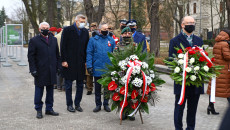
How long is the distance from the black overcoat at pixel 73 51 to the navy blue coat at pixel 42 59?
1.34 feet

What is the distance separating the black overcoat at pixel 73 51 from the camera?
296 inches

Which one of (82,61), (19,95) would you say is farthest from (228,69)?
(19,95)

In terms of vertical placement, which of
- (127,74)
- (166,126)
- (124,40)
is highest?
(124,40)

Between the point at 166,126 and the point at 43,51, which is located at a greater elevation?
the point at 43,51

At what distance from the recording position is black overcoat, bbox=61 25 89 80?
24.7ft

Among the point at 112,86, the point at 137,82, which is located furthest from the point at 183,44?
the point at 112,86

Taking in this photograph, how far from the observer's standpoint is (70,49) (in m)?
7.54

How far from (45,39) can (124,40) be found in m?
1.69

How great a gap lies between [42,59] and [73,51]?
2.53 feet

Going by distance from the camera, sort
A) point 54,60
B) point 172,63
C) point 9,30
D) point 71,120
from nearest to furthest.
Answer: point 172,63 → point 71,120 → point 54,60 → point 9,30

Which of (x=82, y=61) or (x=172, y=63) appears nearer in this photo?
(x=172, y=63)

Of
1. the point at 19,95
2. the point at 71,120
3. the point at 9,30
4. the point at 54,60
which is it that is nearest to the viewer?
the point at 71,120

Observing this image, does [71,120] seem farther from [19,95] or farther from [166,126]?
[19,95]

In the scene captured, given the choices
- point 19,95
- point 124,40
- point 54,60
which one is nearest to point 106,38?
point 124,40
